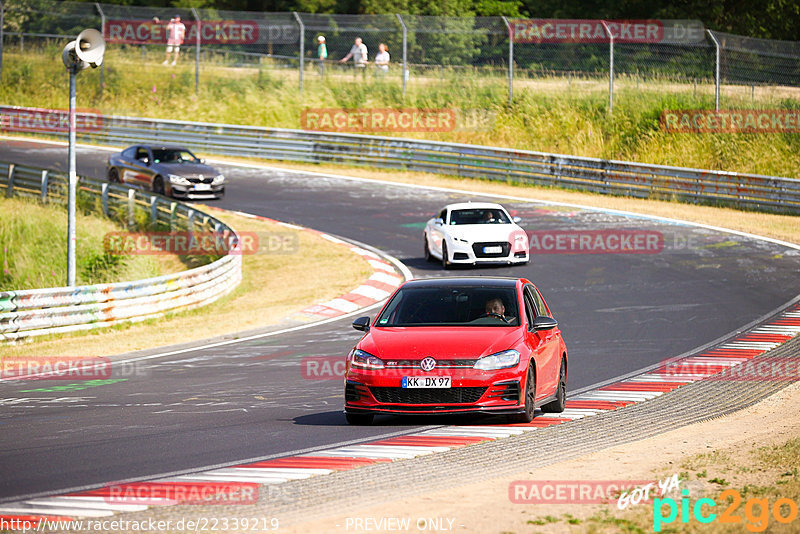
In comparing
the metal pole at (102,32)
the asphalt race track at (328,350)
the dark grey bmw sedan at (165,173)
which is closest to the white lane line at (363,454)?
the asphalt race track at (328,350)

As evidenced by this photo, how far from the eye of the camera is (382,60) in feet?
136

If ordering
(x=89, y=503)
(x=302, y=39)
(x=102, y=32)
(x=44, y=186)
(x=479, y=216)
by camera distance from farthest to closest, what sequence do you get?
(x=102, y=32) < (x=302, y=39) < (x=44, y=186) < (x=479, y=216) < (x=89, y=503)

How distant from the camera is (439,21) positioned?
A: 38906mm

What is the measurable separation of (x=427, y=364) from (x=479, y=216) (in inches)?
567

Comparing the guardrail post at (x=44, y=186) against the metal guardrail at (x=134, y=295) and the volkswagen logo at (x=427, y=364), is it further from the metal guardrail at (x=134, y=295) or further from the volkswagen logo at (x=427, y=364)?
the volkswagen logo at (x=427, y=364)

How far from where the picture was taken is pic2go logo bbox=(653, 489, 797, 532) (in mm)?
6969

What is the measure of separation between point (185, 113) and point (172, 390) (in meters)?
34.2

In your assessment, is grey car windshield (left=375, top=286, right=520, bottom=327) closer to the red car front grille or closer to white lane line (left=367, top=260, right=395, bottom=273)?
the red car front grille

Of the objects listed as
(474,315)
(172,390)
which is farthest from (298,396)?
(474,315)

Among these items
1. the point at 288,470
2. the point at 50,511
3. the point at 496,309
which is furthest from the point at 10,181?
the point at 50,511

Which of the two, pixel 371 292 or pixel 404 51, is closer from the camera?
pixel 371 292

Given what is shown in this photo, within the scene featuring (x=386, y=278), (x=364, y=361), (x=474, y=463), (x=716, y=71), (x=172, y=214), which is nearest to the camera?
(x=474, y=463)

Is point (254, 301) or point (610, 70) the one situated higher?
point (610, 70)

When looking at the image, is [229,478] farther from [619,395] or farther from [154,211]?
[154,211]
